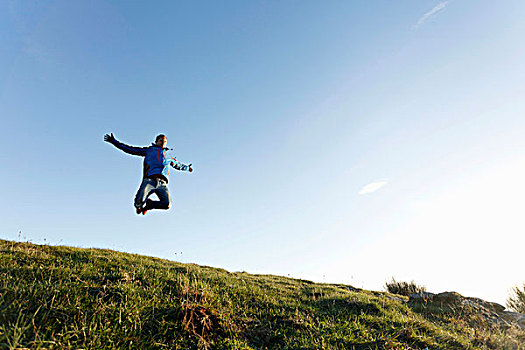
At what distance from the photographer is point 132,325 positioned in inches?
179

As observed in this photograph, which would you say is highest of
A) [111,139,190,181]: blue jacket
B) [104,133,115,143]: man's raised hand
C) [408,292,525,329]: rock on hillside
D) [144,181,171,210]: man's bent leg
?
[104,133,115,143]: man's raised hand

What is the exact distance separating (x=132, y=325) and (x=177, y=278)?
2808mm

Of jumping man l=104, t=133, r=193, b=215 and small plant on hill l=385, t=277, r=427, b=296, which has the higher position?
jumping man l=104, t=133, r=193, b=215

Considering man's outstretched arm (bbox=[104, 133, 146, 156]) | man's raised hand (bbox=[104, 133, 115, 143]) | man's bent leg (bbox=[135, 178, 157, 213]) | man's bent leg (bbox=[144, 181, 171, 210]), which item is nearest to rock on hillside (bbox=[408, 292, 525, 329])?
man's bent leg (bbox=[144, 181, 171, 210])

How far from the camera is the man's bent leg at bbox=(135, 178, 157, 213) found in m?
8.42

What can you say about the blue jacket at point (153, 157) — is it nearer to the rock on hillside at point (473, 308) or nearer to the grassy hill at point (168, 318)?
the grassy hill at point (168, 318)

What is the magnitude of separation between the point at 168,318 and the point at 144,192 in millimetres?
4503

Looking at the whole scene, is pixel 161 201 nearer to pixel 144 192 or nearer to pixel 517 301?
pixel 144 192

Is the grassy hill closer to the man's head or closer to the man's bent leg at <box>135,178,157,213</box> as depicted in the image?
the man's bent leg at <box>135,178,157,213</box>

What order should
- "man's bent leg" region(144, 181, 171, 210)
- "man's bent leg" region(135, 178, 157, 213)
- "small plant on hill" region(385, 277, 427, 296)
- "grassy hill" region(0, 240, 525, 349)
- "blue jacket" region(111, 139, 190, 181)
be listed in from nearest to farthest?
"grassy hill" region(0, 240, 525, 349) → "man's bent leg" region(135, 178, 157, 213) → "man's bent leg" region(144, 181, 171, 210) → "blue jacket" region(111, 139, 190, 181) → "small plant on hill" region(385, 277, 427, 296)

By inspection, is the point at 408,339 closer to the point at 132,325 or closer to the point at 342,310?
the point at 342,310

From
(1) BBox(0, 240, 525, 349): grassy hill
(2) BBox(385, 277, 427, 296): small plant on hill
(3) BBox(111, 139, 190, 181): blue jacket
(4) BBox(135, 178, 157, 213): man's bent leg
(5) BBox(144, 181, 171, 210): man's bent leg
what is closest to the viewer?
(1) BBox(0, 240, 525, 349): grassy hill

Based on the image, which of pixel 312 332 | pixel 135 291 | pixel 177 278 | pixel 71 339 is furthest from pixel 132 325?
pixel 312 332

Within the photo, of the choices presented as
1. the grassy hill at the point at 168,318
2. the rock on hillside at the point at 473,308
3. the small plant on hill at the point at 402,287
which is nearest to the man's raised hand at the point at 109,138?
the grassy hill at the point at 168,318
